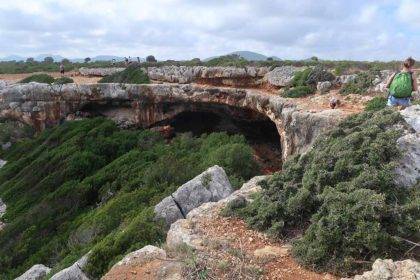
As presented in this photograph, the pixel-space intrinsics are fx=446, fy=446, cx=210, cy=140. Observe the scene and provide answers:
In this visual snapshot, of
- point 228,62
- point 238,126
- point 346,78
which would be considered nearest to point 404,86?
point 346,78

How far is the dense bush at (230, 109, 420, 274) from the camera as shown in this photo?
6.06m

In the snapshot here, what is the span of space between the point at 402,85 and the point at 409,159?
299cm

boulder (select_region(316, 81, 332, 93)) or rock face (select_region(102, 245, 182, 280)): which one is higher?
boulder (select_region(316, 81, 332, 93))

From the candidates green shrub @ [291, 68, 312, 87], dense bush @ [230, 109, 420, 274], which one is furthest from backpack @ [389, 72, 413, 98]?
green shrub @ [291, 68, 312, 87]

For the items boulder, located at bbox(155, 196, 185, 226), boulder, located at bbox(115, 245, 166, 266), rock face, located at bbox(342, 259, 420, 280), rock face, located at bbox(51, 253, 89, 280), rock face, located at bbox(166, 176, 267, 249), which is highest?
rock face, located at bbox(342, 259, 420, 280)

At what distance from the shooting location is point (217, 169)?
484 inches

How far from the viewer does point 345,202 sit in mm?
6527

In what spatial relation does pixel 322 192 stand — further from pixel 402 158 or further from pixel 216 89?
pixel 216 89

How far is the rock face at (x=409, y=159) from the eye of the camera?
707 centimetres

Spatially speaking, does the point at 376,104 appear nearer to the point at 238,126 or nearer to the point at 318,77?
the point at 318,77

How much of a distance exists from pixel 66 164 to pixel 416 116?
1788cm

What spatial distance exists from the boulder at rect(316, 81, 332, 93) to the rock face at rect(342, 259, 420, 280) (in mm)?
12047

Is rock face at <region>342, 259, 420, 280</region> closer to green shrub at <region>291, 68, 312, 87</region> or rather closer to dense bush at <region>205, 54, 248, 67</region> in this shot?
green shrub at <region>291, 68, 312, 87</region>

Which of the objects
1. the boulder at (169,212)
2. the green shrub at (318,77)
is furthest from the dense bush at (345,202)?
the green shrub at (318,77)
